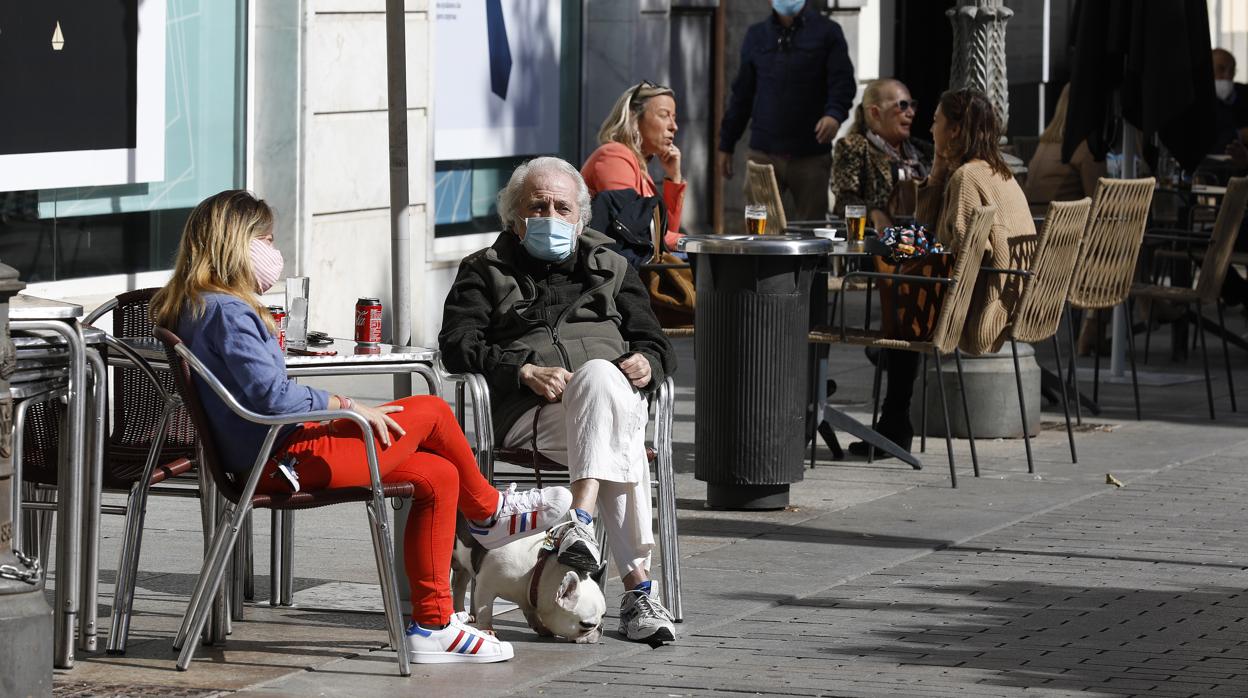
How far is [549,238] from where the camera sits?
6.66 metres

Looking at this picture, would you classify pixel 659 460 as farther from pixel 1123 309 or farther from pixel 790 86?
pixel 790 86

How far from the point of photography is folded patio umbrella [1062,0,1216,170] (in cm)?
1176

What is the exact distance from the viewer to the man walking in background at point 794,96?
14445mm

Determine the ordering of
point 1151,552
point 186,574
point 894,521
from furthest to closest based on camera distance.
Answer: point 894,521 < point 1151,552 < point 186,574

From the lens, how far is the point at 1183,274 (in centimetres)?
1418

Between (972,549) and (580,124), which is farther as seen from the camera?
(580,124)

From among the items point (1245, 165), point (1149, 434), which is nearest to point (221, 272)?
point (1149, 434)

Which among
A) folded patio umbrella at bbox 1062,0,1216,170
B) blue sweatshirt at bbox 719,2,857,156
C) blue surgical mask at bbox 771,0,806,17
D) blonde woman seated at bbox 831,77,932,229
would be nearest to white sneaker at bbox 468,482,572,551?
blonde woman seated at bbox 831,77,932,229

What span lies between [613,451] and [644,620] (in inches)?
20.2

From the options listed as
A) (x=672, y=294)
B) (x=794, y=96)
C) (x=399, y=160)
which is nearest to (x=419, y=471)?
(x=399, y=160)

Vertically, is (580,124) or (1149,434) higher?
(580,124)

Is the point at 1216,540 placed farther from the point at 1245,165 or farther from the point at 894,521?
the point at 1245,165

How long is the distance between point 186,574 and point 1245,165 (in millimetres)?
9717

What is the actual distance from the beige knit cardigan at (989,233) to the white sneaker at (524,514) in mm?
3544
